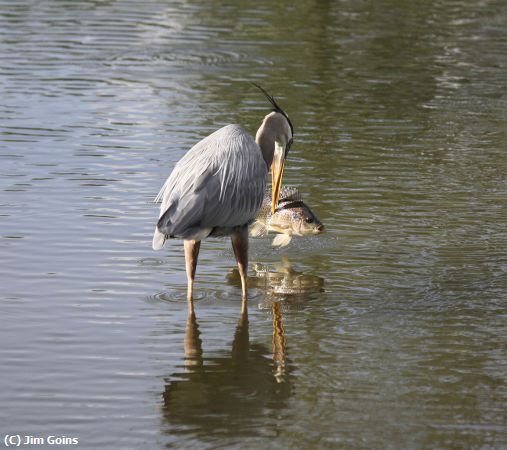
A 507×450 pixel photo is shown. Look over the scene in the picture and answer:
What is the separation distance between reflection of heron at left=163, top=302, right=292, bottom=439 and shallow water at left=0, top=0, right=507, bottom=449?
0.06 ft

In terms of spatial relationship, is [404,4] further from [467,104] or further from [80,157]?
[80,157]

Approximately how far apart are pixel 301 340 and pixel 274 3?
2108cm

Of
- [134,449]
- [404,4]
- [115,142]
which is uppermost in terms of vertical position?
[134,449]

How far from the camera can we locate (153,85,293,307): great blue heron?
9086mm

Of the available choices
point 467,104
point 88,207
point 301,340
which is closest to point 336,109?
point 467,104

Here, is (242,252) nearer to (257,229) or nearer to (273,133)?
(273,133)

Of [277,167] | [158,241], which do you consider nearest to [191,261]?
[158,241]

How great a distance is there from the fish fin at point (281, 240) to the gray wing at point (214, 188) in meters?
1.28

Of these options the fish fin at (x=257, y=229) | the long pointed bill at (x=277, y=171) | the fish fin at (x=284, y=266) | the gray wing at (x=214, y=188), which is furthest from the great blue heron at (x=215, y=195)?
the fish fin at (x=257, y=229)

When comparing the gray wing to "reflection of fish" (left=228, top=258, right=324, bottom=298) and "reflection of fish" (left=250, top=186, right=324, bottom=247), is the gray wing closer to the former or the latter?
"reflection of fish" (left=228, top=258, right=324, bottom=298)

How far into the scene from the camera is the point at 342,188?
42.2ft

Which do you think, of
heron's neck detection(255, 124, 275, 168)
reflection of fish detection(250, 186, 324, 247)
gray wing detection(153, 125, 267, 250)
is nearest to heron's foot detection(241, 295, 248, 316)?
gray wing detection(153, 125, 267, 250)

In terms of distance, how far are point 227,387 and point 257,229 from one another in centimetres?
366

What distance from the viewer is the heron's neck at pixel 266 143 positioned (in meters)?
10.1
